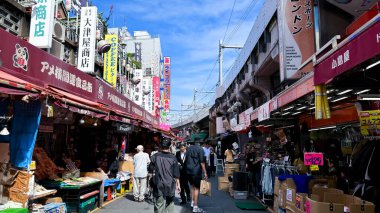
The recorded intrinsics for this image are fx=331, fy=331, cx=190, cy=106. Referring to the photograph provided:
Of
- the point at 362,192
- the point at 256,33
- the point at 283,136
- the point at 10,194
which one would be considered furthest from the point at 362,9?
the point at 10,194

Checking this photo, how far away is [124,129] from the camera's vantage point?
11945mm

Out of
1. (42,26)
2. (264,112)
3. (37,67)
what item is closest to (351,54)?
(264,112)

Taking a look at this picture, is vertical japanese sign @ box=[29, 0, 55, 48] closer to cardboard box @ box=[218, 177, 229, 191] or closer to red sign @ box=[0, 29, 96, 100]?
red sign @ box=[0, 29, 96, 100]

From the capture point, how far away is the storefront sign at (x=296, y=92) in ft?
21.0

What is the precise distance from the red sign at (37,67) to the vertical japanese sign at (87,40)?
1.54ft

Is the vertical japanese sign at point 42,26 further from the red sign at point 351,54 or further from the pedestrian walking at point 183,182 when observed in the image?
the red sign at point 351,54

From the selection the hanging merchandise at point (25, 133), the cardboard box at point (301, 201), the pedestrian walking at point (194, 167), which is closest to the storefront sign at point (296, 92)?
the cardboard box at point (301, 201)

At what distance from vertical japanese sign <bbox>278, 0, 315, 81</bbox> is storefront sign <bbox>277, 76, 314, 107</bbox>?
1.81 m

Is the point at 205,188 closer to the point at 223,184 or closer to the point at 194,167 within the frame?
the point at 194,167

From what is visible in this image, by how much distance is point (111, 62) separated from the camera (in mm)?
18062

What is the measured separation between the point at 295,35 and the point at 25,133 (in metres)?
8.10

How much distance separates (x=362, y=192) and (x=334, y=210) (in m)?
1.09

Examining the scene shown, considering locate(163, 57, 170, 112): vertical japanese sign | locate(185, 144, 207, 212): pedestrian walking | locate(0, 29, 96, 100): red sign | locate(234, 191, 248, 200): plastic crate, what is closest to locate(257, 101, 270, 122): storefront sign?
locate(185, 144, 207, 212): pedestrian walking

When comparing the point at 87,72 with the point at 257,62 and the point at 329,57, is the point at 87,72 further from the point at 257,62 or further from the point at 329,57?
the point at 329,57
